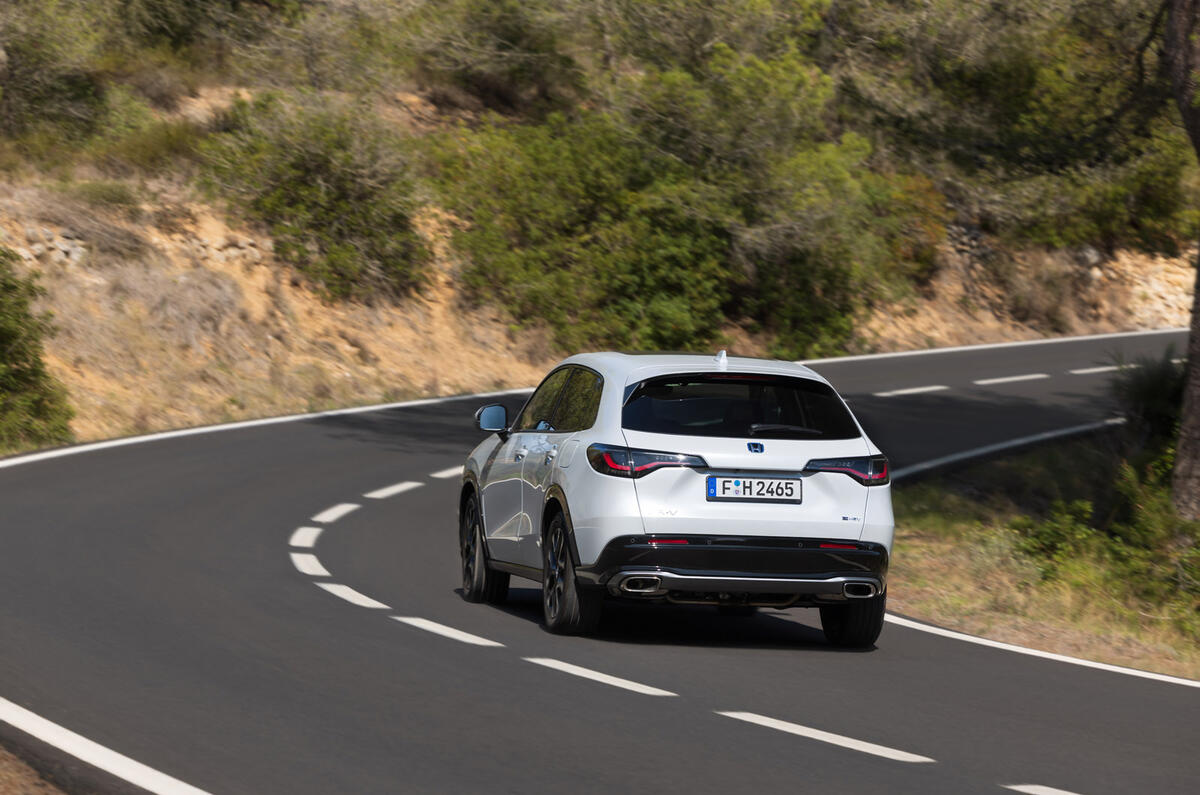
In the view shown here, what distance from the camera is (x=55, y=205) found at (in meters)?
26.4

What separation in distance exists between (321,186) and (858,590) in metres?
21.8

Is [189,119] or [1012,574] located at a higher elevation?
[189,119]

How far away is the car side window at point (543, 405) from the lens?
10.4 metres

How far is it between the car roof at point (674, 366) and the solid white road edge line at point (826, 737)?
2.45m

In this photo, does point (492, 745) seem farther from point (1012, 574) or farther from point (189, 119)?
point (189, 119)

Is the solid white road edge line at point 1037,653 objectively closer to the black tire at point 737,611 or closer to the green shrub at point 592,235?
the black tire at point 737,611

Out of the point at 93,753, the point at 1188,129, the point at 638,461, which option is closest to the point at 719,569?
the point at 638,461

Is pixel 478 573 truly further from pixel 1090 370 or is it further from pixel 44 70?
pixel 44 70

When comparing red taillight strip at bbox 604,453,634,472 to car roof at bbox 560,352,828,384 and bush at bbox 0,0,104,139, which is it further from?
bush at bbox 0,0,104,139

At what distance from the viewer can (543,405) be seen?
10633 mm

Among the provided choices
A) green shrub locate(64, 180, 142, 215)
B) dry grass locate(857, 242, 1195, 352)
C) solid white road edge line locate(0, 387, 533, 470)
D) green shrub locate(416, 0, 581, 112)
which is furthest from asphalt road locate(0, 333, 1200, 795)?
green shrub locate(416, 0, 581, 112)

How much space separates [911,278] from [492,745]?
115 ft

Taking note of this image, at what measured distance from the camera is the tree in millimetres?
14875

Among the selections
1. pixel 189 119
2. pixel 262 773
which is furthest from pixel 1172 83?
pixel 189 119
